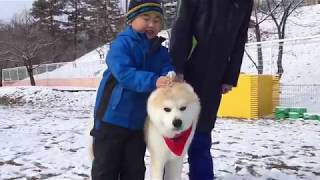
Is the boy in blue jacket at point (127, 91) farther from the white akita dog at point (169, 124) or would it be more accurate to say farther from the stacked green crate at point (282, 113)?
the stacked green crate at point (282, 113)

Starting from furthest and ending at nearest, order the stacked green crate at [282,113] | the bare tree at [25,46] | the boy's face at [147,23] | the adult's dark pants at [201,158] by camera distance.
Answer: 1. the bare tree at [25,46]
2. the stacked green crate at [282,113]
3. the adult's dark pants at [201,158]
4. the boy's face at [147,23]

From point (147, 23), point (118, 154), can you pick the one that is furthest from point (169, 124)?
point (147, 23)

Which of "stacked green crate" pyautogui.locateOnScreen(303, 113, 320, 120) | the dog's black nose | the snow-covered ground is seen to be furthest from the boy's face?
"stacked green crate" pyautogui.locateOnScreen(303, 113, 320, 120)

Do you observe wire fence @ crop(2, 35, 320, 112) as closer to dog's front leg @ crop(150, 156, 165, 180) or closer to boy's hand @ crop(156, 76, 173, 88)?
dog's front leg @ crop(150, 156, 165, 180)

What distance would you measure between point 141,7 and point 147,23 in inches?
4.2

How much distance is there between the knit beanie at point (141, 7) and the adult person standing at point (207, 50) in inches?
10.3

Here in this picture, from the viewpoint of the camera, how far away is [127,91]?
2557 millimetres

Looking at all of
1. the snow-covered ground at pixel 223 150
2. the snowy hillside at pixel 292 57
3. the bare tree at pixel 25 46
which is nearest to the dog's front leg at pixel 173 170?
the snow-covered ground at pixel 223 150

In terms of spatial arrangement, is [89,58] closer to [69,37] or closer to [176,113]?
[69,37]

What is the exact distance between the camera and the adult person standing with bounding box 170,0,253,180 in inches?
110

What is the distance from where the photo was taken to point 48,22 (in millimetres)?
42125

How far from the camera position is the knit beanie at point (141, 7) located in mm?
2521

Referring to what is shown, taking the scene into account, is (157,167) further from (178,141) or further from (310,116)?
(310,116)

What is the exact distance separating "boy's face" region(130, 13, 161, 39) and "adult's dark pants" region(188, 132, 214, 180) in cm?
92
